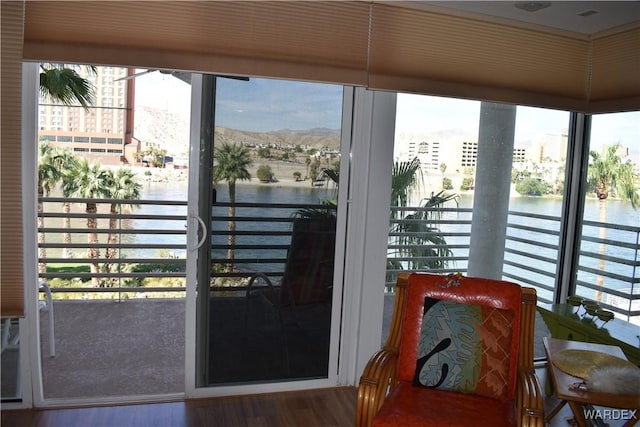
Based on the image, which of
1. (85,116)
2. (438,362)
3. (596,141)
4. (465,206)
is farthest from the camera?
(85,116)

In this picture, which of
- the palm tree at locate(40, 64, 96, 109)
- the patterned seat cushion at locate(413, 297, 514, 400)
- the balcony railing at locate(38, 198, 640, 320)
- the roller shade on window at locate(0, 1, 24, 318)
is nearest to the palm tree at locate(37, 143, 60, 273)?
the balcony railing at locate(38, 198, 640, 320)

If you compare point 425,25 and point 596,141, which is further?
point 596,141

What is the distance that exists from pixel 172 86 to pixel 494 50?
3078 millimetres

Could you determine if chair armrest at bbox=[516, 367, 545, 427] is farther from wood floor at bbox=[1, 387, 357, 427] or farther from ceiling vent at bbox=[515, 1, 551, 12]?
ceiling vent at bbox=[515, 1, 551, 12]

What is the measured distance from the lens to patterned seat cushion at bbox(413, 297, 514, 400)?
79.9 inches

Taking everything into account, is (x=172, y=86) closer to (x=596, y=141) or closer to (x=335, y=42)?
(x=335, y=42)

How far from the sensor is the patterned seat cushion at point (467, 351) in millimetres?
2029

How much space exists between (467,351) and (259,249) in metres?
1.28

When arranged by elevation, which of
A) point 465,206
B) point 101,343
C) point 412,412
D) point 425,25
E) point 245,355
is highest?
point 425,25

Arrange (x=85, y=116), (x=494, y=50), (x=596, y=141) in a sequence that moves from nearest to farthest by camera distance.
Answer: (x=494, y=50) < (x=596, y=141) < (x=85, y=116)

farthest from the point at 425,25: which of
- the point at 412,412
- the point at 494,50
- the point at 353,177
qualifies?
the point at 412,412

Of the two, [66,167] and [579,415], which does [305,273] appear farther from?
[66,167]

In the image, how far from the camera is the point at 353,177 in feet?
9.53

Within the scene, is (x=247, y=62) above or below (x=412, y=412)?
above
